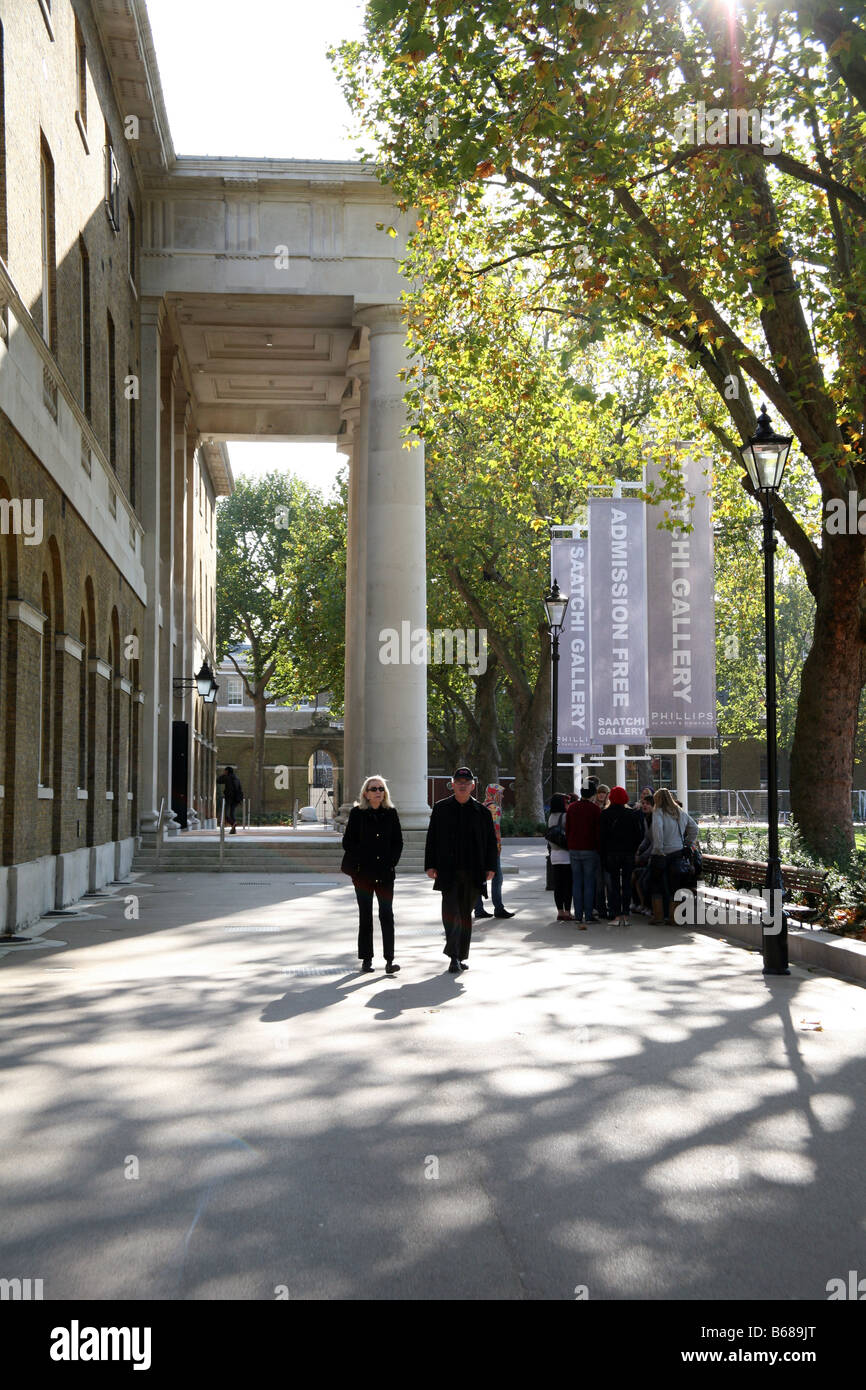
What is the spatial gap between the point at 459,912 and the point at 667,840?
221 inches

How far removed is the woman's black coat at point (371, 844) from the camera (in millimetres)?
12656

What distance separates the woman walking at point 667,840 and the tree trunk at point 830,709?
1.73 m

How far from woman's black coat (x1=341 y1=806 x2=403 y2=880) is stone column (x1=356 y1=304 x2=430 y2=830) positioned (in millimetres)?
16208

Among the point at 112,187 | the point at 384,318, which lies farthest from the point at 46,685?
the point at 384,318

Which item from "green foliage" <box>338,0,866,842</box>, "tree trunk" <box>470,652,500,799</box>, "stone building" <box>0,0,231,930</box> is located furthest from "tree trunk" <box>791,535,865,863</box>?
"tree trunk" <box>470,652,500,799</box>

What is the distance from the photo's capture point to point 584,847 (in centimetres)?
1723

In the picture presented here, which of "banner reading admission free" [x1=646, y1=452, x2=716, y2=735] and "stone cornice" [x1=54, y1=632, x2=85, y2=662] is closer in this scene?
"stone cornice" [x1=54, y1=632, x2=85, y2=662]

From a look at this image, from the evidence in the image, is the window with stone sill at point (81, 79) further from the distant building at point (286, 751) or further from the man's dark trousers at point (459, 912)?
the distant building at point (286, 751)

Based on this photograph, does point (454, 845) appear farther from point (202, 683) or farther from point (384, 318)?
point (202, 683)

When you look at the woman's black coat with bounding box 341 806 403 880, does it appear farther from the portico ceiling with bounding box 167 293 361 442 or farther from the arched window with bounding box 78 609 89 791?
the portico ceiling with bounding box 167 293 361 442

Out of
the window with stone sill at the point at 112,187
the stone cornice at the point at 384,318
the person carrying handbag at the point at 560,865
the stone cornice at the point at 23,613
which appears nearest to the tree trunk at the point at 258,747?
the stone cornice at the point at 384,318

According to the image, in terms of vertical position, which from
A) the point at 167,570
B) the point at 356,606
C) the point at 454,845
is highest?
the point at 167,570

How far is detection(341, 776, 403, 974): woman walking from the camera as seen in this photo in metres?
12.6
